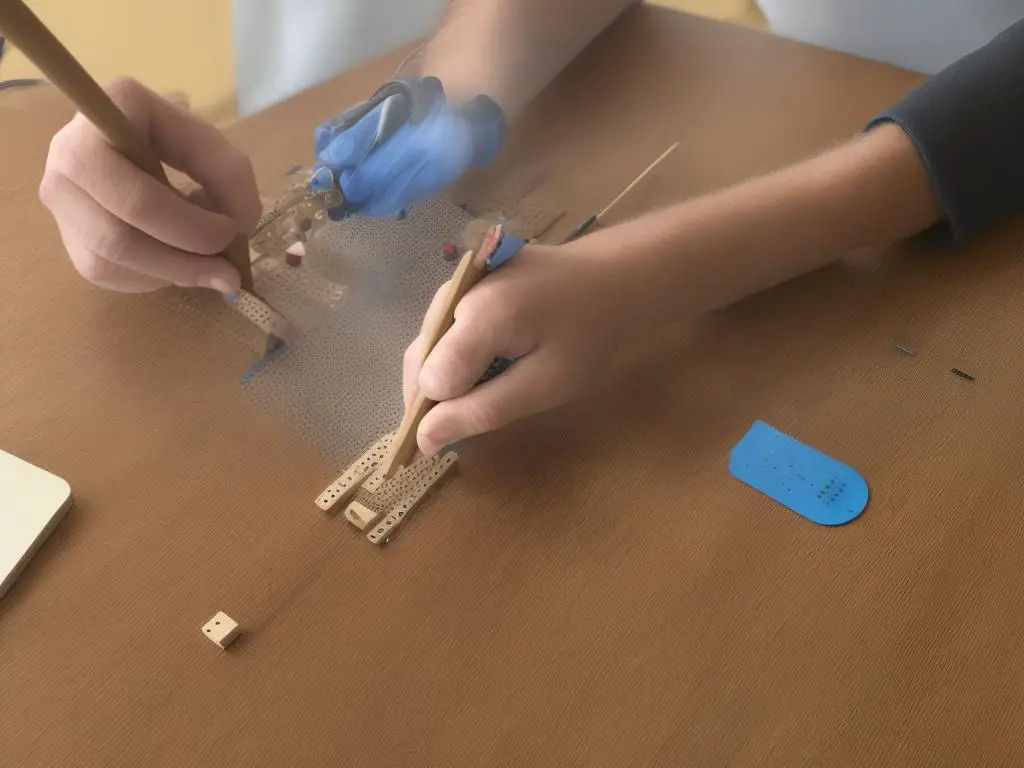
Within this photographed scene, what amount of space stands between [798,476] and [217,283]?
507 millimetres

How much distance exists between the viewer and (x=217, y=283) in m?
0.69

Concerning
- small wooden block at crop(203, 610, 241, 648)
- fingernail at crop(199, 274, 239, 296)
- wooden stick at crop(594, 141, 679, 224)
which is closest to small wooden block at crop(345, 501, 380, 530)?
small wooden block at crop(203, 610, 241, 648)

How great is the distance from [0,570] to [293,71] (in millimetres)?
837

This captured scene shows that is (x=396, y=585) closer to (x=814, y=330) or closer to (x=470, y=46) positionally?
(x=814, y=330)

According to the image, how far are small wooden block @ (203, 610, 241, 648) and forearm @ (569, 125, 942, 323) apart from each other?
0.38m

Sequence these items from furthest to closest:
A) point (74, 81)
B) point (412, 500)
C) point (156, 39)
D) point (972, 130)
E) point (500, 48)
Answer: point (156, 39)
point (500, 48)
point (972, 130)
point (412, 500)
point (74, 81)

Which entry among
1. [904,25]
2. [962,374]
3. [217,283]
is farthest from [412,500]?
[904,25]

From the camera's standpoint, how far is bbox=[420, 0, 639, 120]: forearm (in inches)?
35.1

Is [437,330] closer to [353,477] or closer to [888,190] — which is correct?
[353,477]

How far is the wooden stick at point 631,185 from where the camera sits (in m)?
0.83

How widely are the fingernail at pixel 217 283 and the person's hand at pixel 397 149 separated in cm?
14

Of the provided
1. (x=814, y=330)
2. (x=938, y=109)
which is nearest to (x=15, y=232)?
(x=814, y=330)

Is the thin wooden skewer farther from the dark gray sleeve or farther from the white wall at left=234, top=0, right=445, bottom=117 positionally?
the white wall at left=234, top=0, right=445, bottom=117

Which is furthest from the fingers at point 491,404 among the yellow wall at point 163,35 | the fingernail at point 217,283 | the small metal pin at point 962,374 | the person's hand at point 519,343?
the yellow wall at point 163,35
